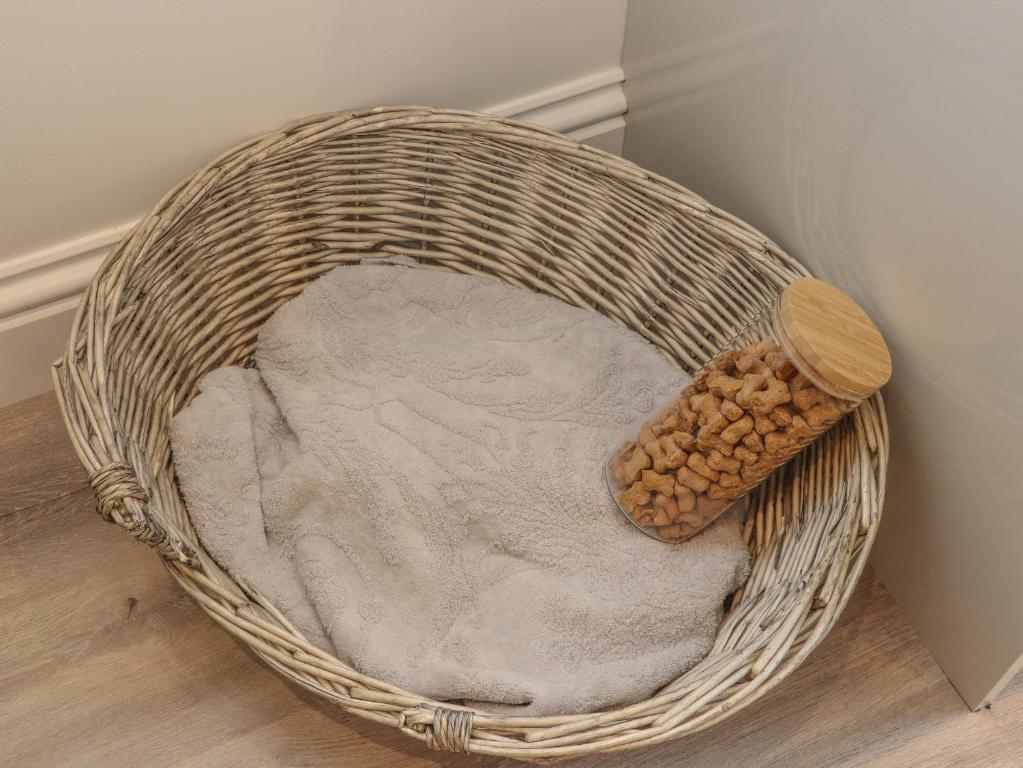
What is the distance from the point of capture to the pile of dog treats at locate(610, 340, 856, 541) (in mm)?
794

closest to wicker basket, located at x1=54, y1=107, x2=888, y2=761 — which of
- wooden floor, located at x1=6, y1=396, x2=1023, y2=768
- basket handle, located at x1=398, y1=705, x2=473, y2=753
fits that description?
basket handle, located at x1=398, y1=705, x2=473, y2=753

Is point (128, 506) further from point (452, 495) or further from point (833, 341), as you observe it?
point (833, 341)

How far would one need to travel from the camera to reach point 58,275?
104cm

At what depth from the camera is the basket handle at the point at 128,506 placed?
28.4 inches

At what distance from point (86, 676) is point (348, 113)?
0.60m

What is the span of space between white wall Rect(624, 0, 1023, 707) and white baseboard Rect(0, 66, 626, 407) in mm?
146

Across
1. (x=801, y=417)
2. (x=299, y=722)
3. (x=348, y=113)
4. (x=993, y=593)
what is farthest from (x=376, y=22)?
(x=993, y=593)

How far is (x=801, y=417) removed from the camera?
0.80m

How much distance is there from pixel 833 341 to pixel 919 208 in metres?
0.14

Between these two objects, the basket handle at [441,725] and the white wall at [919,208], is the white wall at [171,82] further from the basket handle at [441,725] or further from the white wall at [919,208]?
the basket handle at [441,725]

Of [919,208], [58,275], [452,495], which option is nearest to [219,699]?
[452,495]

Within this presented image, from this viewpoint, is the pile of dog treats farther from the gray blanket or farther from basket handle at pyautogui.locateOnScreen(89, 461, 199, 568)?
basket handle at pyautogui.locateOnScreen(89, 461, 199, 568)

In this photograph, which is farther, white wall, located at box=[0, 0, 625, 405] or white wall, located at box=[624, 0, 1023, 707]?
white wall, located at box=[0, 0, 625, 405]

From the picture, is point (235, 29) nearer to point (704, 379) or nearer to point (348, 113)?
point (348, 113)
